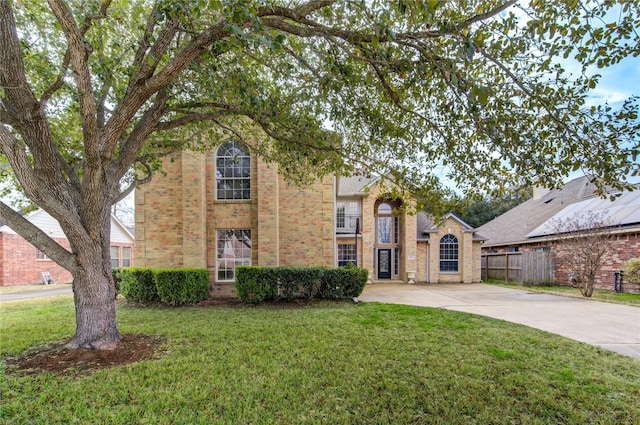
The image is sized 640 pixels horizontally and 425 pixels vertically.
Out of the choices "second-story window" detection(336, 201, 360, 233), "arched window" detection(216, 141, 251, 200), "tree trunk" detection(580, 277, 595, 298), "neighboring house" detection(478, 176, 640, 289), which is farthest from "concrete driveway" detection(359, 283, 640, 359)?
"second-story window" detection(336, 201, 360, 233)

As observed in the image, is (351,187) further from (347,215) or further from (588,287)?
(588,287)

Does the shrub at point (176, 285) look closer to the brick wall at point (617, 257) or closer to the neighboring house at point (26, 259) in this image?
the neighboring house at point (26, 259)

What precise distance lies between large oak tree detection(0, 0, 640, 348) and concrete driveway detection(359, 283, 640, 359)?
14.1ft

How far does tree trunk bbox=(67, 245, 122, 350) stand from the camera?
4941mm

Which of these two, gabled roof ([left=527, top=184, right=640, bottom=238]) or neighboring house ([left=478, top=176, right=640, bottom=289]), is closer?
neighboring house ([left=478, top=176, right=640, bottom=289])

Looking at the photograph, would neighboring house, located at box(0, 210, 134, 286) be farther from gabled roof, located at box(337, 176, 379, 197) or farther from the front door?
the front door

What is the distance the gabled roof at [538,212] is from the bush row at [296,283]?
1380cm

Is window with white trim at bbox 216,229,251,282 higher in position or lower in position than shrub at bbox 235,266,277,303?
higher

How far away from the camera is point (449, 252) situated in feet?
58.2

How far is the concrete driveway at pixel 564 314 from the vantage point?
20.0 feet

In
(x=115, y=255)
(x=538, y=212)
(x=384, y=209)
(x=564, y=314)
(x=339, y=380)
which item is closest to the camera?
(x=339, y=380)

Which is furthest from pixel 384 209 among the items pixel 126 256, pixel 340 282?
pixel 126 256

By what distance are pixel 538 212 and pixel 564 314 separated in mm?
14869

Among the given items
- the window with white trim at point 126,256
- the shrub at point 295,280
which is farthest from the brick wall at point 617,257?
the window with white trim at point 126,256
